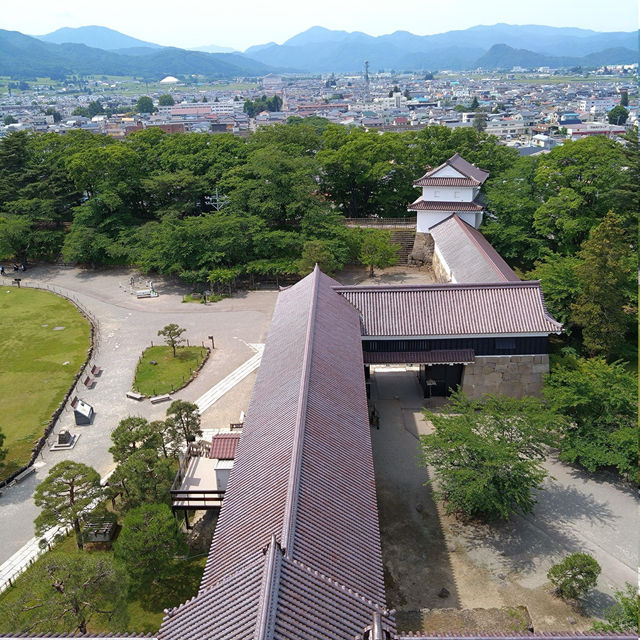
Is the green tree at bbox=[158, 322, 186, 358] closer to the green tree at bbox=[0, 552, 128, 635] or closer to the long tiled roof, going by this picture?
the long tiled roof

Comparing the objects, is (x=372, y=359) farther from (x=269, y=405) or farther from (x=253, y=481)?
(x=253, y=481)

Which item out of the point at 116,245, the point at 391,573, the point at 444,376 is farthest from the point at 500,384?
the point at 116,245

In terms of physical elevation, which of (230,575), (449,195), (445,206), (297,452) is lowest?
(230,575)

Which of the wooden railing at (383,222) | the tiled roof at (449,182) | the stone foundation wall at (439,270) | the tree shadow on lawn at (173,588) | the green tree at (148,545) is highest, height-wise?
the tiled roof at (449,182)

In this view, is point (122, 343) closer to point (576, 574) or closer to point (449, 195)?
point (449, 195)

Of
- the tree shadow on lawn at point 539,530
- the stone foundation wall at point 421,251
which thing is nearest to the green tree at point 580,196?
the stone foundation wall at point 421,251

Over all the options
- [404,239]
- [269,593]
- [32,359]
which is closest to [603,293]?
[404,239]

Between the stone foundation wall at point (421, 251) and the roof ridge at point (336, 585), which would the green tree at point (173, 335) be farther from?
the roof ridge at point (336, 585)
